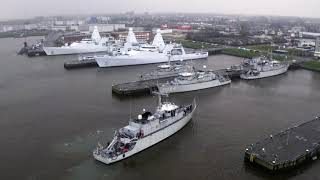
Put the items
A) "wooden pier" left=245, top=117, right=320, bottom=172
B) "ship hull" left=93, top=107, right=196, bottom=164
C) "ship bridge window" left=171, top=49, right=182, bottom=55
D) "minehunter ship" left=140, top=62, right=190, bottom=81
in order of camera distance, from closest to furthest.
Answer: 1. "wooden pier" left=245, top=117, right=320, bottom=172
2. "ship hull" left=93, top=107, right=196, bottom=164
3. "minehunter ship" left=140, top=62, right=190, bottom=81
4. "ship bridge window" left=171, top=49, right=182, bottom=55

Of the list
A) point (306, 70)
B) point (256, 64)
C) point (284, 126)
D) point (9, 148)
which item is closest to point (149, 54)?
point (256, 64)

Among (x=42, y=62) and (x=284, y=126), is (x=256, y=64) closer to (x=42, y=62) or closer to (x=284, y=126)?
(x=284, y=126)


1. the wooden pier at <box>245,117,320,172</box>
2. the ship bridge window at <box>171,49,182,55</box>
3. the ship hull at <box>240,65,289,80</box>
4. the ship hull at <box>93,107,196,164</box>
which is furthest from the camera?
the ship bridge window at <box>171,49,182,55</box>

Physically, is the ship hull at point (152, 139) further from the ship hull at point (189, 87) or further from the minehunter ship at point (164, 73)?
the minehunter ship at point (164, 73)

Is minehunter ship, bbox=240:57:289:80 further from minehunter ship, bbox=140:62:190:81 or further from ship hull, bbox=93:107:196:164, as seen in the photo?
ship hull, bbox=93:107:196:164

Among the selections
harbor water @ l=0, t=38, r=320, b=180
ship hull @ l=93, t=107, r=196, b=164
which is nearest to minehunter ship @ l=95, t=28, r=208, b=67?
harbor water @ l=0, t=38, r=320, b=180

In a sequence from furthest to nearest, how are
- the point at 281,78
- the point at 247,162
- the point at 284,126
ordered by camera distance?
1. the point at 281,78
2. the point at 284,126
3. the point at 247,162

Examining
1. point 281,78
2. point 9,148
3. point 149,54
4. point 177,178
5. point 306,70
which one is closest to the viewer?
point 177,178
